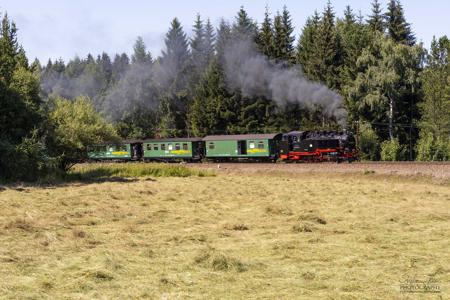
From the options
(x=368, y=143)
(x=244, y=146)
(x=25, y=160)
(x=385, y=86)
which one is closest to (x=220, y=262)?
(x=25, y=160)

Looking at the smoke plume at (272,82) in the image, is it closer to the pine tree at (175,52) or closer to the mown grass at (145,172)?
the mown grass at (145,172)

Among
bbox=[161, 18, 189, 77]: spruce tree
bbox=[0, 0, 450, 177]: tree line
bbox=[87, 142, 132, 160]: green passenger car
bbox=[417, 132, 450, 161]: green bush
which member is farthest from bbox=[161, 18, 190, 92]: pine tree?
bbox=[417, 132, 450, 161]: green bush

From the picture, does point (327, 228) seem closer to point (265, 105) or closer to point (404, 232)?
point (404, 232)

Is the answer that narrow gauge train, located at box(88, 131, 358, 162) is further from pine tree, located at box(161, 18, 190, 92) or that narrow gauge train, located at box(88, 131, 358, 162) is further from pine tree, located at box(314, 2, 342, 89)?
pine tree, located at box(161, 18, 190, 92)

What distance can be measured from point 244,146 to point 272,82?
43.8ft

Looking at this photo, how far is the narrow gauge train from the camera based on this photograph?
43.8 m

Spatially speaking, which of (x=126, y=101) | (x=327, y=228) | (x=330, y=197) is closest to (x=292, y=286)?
(x=327, y=228)

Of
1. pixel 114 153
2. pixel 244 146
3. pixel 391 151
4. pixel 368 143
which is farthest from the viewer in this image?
pixel 114 153

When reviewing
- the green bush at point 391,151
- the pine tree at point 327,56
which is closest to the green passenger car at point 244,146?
the green bush at point 391,151

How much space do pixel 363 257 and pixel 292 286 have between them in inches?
128

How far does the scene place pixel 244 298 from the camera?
359 inches

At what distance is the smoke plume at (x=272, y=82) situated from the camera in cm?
5372

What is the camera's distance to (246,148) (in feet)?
170

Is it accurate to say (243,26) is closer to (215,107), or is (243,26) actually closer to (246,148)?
(215,107)
